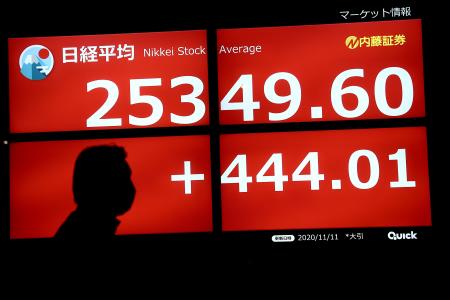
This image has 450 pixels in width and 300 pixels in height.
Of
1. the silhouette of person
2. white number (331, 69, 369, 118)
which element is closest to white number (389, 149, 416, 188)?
white number (331, 69, 369, 118)

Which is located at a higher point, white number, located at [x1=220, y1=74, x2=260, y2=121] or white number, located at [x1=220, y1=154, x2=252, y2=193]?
white number, located at [x1=220, y1=74, x2=260, y2=121]

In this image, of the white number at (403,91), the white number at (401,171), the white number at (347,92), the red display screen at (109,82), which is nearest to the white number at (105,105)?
the red display screen at (109,82)

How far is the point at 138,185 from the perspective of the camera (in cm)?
462

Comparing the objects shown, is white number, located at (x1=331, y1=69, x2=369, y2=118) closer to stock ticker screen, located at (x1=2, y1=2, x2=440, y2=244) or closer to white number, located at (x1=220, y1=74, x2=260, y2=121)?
stock ticker screen, located at (x1=2, y1=2, x2=440, y2=244)

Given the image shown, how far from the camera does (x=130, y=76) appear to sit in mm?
4652

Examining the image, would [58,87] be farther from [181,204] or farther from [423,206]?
[423,206]

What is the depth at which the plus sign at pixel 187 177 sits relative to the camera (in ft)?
15.1

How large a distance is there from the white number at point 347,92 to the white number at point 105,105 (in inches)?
60.6

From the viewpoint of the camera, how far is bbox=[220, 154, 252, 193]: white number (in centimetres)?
458

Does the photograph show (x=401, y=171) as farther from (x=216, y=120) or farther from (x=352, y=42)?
(x=216, y=120)

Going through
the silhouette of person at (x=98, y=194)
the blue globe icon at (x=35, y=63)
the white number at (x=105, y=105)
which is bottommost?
the silhouette of person at (x=98, y=194)

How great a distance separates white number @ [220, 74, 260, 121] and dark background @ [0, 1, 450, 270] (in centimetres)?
9

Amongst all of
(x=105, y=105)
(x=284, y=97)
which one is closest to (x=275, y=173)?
(x=284, y=97)

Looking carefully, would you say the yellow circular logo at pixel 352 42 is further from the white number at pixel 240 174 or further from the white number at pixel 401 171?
the white number at pixel 240 174
